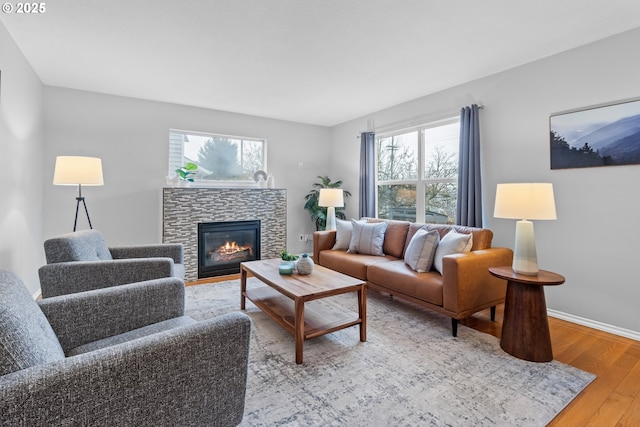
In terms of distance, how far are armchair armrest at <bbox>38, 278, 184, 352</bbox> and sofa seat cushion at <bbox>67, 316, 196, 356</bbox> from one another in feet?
0.14

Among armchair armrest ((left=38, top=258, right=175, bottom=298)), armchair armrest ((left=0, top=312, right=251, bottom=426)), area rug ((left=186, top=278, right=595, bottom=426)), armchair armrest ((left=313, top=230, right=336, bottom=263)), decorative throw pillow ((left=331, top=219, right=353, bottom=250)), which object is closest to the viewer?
armchair armrest ((left=0, top=312, right=251, bottom=426))

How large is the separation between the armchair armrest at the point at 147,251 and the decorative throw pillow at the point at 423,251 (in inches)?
92.8

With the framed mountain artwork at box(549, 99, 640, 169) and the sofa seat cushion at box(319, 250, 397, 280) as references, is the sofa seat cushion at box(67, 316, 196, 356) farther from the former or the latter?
the framed mountain artwork at box(549, 99, 640, 169)

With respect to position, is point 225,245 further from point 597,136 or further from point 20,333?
point 597,136

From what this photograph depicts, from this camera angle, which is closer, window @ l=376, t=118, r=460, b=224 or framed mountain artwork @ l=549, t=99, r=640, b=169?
framed mountain artwork @ l=549, t=99, r=640, b=169

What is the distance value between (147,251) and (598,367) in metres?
3.75

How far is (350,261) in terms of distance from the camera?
3.50 meters

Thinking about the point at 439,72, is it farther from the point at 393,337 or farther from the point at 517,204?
the point at 393,337

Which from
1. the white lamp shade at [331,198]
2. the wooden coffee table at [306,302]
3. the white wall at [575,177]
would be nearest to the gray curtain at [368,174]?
the white lamp shade at [331,198]

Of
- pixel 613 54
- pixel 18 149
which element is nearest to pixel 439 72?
pixel 613 54

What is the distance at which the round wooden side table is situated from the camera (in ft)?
7.01

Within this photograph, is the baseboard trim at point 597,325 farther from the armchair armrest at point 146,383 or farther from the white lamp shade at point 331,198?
the armchair armrest at point 146,383

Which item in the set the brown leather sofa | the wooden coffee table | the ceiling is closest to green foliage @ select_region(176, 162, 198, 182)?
the ceiling

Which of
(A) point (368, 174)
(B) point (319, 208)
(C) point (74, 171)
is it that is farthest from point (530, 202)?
(C) point (74, 171)
